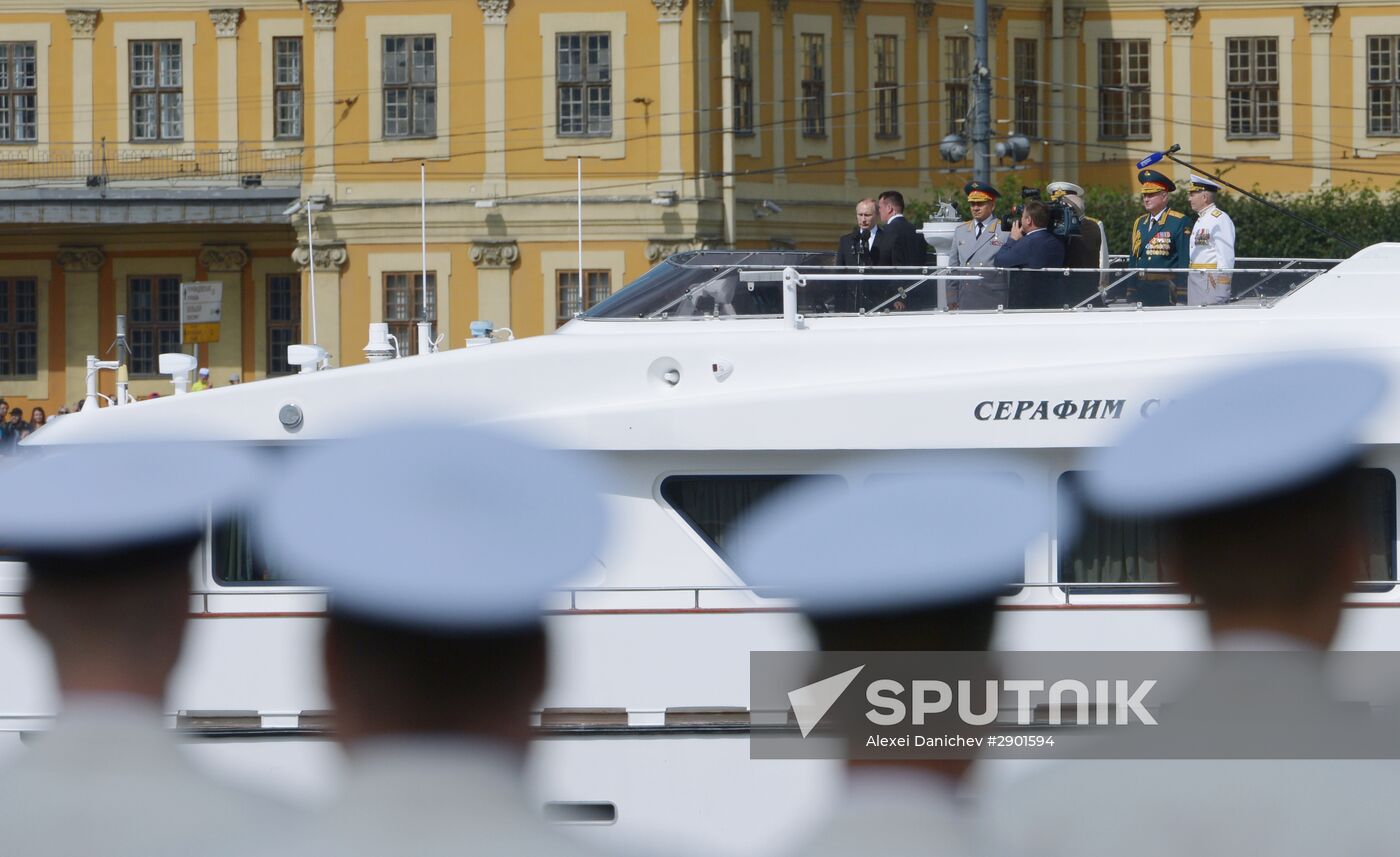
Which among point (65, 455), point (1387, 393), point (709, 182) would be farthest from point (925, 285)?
point (709, 182)

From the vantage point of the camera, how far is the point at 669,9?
129 feet

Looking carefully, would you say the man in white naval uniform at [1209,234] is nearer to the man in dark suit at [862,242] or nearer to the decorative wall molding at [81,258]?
the man in dark suit at [862,242]

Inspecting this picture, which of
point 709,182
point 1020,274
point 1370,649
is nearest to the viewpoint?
point 1370,649

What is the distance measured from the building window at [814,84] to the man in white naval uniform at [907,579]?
3461 cm

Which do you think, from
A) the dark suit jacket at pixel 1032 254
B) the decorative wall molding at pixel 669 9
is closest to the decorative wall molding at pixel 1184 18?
the decorative wall molding at pixel 669 9

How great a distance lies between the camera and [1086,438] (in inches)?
307

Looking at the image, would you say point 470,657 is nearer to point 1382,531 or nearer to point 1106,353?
point 1106,353

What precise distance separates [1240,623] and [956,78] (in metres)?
37.6

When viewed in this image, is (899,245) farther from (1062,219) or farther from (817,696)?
(817,696)

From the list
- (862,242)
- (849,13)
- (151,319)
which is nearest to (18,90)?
(151,319)

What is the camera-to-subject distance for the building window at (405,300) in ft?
130

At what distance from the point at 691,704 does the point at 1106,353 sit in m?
2.09

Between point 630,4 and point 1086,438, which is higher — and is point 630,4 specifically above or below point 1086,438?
above

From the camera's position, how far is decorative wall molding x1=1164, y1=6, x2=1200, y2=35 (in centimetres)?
4538
